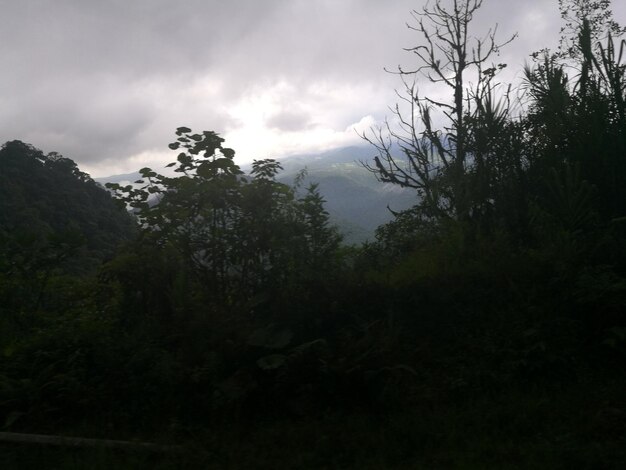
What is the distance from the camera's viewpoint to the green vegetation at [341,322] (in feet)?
15.8

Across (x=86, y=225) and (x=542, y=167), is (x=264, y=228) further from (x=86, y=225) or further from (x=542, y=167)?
(x=86, y=225)

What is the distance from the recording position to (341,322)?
668cm

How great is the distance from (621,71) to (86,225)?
15316mm

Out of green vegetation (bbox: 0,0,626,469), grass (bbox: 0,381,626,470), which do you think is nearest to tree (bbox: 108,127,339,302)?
green vegetation (bbox: 0,0,626,469)

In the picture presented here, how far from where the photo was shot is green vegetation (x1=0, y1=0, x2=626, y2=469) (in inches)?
189

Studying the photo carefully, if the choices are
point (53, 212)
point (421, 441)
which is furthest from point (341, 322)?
point (53, 212)

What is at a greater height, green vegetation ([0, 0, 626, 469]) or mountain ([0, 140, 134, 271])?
mountain ([0, 140, 134, 271])

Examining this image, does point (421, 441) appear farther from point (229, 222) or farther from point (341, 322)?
point (229, 222)

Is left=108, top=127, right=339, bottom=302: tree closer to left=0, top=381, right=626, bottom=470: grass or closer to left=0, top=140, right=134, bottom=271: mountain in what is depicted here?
left=0, top=140, right=134, bottom=271: mountain

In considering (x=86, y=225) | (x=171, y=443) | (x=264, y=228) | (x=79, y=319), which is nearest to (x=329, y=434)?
(x=171, y=443)

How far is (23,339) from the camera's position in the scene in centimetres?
677

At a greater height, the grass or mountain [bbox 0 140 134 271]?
mountain [bbox 0 140 134 271]

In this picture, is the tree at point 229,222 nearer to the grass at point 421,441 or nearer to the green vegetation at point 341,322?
the green vegetation at point 341,322

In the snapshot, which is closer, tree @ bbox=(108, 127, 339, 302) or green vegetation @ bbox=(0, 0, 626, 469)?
green vegetation @ bbox=(0, 0, 626, 469)
